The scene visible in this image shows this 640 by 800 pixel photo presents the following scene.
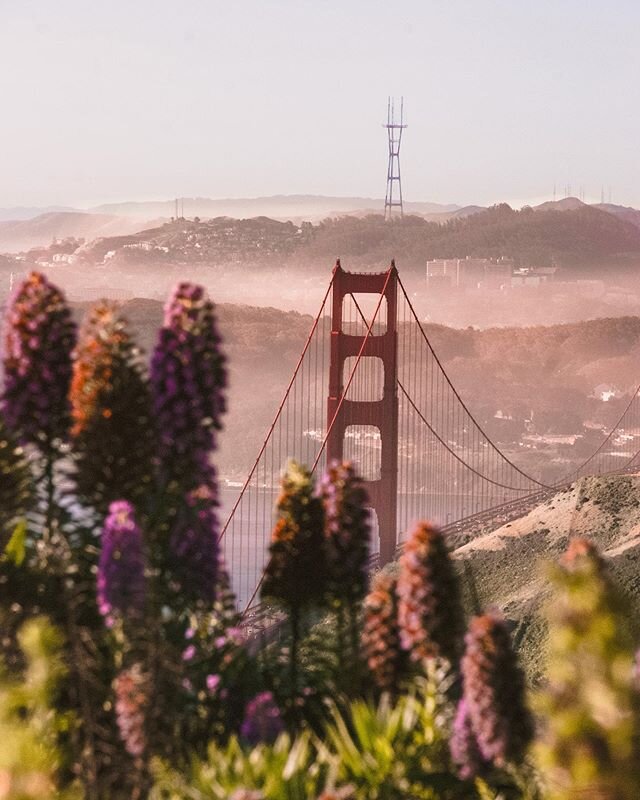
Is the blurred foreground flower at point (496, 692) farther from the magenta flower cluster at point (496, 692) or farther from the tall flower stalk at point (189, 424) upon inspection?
the tall flower stalk at point (189, 424)

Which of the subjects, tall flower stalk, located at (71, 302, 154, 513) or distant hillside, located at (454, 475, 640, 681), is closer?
tall flower stalk, located at (71, 302, 154, 513)

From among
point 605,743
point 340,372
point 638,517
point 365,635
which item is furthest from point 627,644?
point 340,372

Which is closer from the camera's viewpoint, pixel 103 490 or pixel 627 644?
pixel 627 644

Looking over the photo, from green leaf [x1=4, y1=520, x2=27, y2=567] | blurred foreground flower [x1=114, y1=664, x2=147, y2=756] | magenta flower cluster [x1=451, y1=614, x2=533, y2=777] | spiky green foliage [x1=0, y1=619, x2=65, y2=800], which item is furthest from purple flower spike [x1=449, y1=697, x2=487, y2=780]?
green leaf [x1=4, y1=520, x2=27, y2=567]

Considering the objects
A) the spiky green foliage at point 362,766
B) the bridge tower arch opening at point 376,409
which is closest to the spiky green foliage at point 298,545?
the spiky green foliage at point 362,766

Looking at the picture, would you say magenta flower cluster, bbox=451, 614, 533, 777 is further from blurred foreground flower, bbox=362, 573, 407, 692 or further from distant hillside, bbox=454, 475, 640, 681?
distant hillside, bbox=454, 475, 640, 681

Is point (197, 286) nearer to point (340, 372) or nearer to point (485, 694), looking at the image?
point (485, 694)

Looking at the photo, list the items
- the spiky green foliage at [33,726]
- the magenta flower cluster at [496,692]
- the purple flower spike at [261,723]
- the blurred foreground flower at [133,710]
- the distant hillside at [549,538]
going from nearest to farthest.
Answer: the spiky green foliage at [33,726] → the magenta flower cluster at [496,692] → the blurred foreground flower at [133,710] → the purple flower spike at [261,723] → the distant hillside at [549,538]
